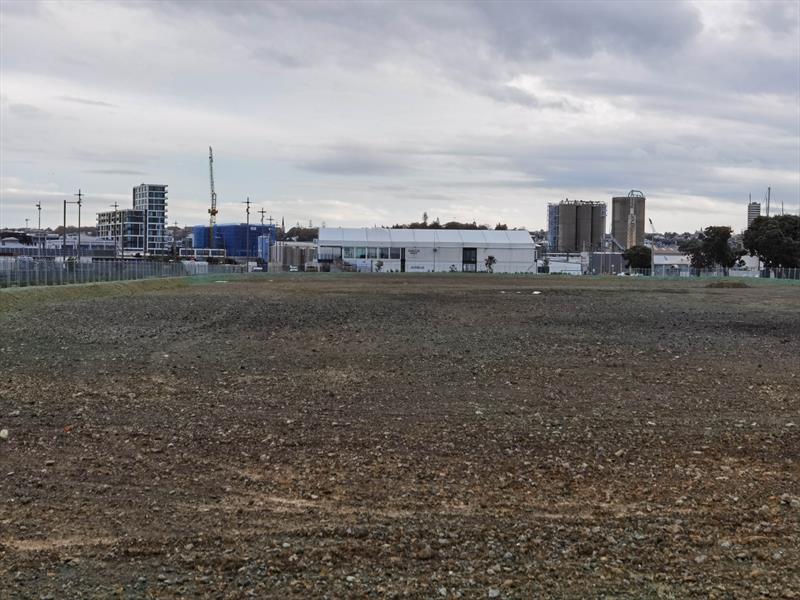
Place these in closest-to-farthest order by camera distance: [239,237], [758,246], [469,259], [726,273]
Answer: [758,246] < [726,273] < [469,259] < [239,237]

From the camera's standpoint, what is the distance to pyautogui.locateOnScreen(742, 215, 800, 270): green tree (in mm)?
100562

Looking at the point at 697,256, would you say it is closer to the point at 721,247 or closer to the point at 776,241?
the point at 721,247

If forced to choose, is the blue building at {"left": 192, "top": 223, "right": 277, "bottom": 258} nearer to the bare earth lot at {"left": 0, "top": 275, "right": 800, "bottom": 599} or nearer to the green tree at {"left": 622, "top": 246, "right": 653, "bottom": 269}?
the green tree at {"left": 622, "top": 246, "right": 653, "bottom": 269}

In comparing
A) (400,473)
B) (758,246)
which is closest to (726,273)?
(758,246)

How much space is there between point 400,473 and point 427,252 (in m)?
109

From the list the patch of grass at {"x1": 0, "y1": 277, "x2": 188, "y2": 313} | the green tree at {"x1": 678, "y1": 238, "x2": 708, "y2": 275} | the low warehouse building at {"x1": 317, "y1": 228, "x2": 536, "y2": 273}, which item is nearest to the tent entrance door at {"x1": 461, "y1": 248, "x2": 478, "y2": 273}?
the low warehouse building at {"x1": 317, "y1": 228, "x2": 536, "y2": 273}

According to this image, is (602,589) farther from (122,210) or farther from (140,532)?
(122,210)

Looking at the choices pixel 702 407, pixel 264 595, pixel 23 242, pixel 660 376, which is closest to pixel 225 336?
pixel 660 376

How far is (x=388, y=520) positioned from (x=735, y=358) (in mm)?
11126

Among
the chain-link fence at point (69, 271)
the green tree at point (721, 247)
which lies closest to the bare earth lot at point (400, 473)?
the chain-link fence at point (69, 271)

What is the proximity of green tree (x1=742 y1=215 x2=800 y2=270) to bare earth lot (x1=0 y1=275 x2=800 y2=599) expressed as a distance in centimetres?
9300

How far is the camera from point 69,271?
49.7 m

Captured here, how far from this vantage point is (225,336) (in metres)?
19.2

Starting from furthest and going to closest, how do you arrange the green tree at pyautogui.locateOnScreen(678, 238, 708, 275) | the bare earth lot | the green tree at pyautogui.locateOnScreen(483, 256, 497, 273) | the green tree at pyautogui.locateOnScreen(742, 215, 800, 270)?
the green tree at pyautogui.locateOnScreen(678, 238, 708, 275), the green tree at pyautogui.locateOnScreen(483, 256, 497, 273), the green tree at pyautogui.locateOnScreen(742, 215, 800, 270), the bare earth lot
